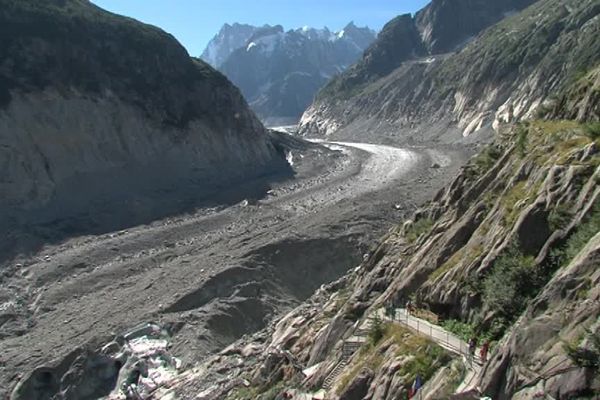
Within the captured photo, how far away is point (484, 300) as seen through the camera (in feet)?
60.3

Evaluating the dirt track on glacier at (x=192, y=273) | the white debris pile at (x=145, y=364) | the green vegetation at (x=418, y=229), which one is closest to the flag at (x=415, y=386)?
the green vegetation at (x=418, y=229)

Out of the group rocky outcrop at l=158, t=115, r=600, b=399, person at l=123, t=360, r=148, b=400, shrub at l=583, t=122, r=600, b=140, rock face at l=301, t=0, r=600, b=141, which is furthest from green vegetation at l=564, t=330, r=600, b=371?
rock face at l=301, t=0, r=600, b=141

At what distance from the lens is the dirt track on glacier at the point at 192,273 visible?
37406 mm

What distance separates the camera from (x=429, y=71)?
6107 inches

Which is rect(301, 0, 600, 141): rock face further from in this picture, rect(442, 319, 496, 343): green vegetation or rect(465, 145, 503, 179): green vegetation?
rect(442, 319, 496, 343): green vegetation

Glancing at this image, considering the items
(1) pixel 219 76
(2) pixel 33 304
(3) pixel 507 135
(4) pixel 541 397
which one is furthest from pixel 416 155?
(4) pixel 541 397

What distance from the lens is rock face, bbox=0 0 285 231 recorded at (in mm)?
63281

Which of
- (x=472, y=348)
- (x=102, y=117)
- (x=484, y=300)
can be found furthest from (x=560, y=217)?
(x=102, y=117)

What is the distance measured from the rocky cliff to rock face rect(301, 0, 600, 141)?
1593 inches

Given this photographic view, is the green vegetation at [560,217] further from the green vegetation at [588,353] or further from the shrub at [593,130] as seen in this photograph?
the green vegetation at [588,353]

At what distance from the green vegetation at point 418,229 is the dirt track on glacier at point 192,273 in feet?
38.6

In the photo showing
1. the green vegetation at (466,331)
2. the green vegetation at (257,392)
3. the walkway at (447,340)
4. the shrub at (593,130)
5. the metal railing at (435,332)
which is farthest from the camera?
the green vegetation at (257,392)

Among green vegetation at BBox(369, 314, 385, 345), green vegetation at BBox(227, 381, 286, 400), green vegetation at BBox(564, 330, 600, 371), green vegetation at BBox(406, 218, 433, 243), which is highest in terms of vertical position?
green vegetation at BBox(564, 330, 600, 371)

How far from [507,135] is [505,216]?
9279mm
